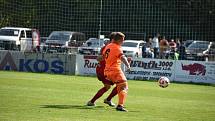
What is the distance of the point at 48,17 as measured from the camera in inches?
1778

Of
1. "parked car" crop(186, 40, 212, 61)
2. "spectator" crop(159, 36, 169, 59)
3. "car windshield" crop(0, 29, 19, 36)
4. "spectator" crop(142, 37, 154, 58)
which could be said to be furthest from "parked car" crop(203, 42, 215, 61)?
"car windshield" crop(0, 29, 19, 36)

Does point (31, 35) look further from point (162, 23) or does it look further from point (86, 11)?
point (162, 23)

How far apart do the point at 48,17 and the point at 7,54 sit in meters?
11.2

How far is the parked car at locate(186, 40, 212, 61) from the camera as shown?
3791 centimetres

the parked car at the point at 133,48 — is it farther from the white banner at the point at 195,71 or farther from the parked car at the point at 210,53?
the white banner at the point at 195,71

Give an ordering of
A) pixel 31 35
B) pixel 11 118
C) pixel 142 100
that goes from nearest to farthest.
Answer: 1. pixel 11 118
2. pixel 142 100
3. pixel 31 35

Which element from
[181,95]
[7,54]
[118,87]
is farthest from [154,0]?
[118,87]

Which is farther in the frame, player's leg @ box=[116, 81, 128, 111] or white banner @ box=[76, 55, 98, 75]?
white banner @ box=[76, 55, 98, 75]

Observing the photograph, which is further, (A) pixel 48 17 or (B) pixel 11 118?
(A) pixel 48 17

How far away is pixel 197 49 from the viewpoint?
40.5 m

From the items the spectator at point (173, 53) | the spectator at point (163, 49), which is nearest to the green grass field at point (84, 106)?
the spectator at point (173, 53)

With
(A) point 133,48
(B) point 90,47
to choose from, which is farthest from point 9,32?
(A) point 133,48

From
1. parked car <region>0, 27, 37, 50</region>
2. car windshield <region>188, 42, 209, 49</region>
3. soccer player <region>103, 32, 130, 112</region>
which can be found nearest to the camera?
soccer player <region>103, 32, 130, 112</region>

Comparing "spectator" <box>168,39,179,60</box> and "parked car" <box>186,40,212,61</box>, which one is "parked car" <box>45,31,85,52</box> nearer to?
"spectator" <box>168,39,179,60</box>
